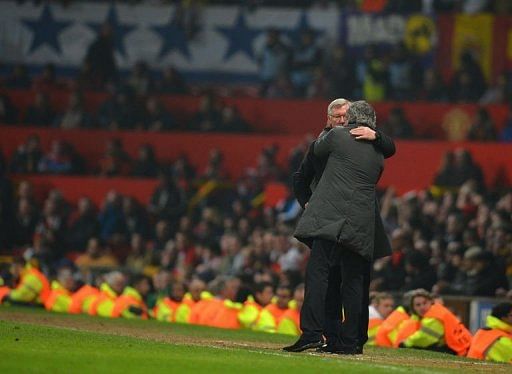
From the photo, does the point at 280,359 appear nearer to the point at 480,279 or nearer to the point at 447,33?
the point at 480,279

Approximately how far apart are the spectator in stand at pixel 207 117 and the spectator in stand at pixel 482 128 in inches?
→ 182

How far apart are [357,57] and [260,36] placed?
208 cm

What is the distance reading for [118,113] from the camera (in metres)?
25.3

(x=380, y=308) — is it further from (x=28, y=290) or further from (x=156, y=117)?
(x=156, y=117)

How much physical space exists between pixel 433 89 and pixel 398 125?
5.60 ft

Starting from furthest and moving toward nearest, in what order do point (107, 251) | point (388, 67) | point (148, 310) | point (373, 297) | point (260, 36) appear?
point (260, 36)
point (388, 67)
point (107, 251)
point (148, 310)
point (373, 297)

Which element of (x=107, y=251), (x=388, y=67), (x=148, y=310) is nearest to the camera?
(x=148, y=310)

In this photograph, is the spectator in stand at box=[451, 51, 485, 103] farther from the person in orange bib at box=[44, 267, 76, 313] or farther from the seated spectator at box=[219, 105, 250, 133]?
the person in orange bib at box=[44, 267, 76, 313]

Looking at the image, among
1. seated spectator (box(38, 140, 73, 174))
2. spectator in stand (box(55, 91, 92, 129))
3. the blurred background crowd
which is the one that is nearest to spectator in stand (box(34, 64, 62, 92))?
the blurred background crowd

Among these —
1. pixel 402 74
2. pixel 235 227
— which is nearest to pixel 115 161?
pixel 235 227

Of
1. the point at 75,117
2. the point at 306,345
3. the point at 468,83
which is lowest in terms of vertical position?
the point at 306,345

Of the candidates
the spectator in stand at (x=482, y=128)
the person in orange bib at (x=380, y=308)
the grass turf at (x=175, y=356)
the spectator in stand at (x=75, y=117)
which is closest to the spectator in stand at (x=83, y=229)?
the spectator in stand at (x=75, y=117)

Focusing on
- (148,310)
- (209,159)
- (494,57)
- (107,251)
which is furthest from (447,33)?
(148,310)

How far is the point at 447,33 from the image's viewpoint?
2619 centimetres
